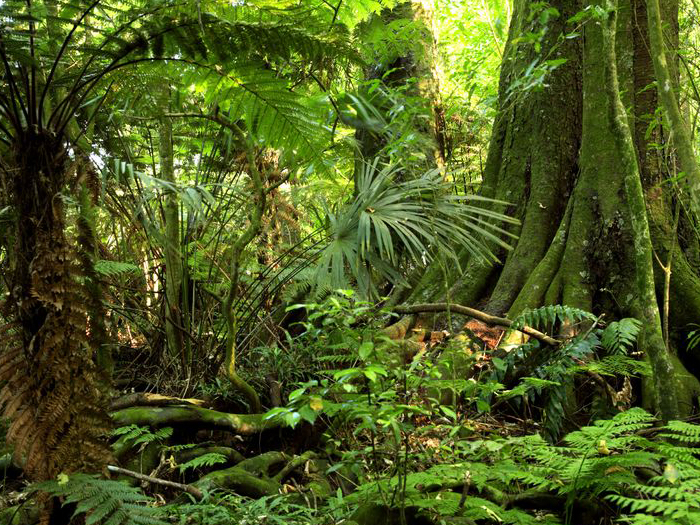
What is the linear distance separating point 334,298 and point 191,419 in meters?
1.38

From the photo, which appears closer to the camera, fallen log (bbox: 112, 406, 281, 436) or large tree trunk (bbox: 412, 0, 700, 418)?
fallen log (bbox: 112, 406, 281, 436)

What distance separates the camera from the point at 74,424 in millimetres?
1840

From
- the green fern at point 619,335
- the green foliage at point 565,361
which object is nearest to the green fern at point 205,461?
the green foliage at point 565,361

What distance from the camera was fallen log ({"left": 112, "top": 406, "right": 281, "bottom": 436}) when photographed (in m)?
2.95

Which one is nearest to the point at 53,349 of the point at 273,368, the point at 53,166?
the point at 53,166

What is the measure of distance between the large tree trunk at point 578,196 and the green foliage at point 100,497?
2.95 meters

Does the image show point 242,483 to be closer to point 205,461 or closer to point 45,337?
point 205,461

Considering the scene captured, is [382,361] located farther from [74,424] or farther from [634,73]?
[634,73]

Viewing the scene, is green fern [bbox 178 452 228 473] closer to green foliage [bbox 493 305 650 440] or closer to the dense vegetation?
the dense vegetation

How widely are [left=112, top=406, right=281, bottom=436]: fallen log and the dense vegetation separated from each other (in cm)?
1

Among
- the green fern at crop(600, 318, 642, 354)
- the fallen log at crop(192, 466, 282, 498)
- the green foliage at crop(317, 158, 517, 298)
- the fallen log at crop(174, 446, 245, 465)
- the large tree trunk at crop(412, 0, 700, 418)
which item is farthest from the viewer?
the large tree trunk at crop(412, 0, 700, 418)

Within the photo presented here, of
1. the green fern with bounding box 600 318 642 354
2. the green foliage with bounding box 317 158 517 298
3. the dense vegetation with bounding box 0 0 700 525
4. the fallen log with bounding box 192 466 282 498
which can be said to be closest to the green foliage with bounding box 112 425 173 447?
the dense vegetation with bounding box 0 0 700 525

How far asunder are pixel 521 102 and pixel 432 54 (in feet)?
6.46

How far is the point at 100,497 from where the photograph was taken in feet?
5.74
